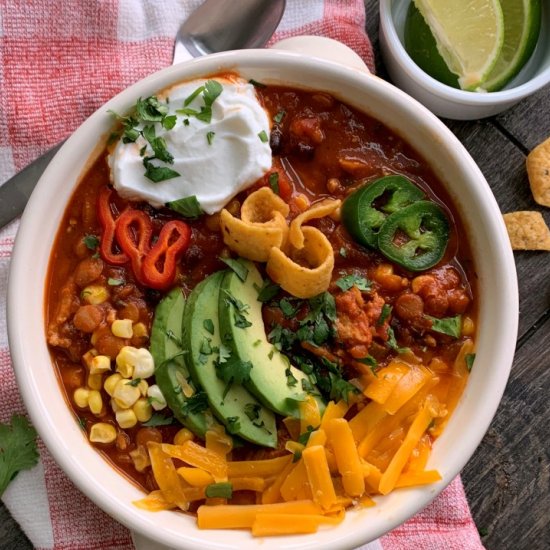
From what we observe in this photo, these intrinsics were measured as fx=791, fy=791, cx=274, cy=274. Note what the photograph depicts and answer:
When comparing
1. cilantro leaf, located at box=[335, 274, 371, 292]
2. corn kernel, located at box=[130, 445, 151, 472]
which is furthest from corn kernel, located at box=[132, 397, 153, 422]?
cilantro leaf, located at box=[335, 274, 371, 292]

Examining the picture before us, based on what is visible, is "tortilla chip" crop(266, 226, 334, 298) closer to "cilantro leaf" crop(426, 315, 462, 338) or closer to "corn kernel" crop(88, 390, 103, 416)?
"cilantro leaf" crop(426, 315, 462, 338)

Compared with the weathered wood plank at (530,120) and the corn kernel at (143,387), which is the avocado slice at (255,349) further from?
the weathered wood plank at (530,120)

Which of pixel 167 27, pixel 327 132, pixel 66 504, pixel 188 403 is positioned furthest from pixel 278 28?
pixel 66 504

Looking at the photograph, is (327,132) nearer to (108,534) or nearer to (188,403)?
(188,403)

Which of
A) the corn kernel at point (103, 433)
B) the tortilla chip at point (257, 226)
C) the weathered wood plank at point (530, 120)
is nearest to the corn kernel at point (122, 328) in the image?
the corn kernel at point (103, 433)

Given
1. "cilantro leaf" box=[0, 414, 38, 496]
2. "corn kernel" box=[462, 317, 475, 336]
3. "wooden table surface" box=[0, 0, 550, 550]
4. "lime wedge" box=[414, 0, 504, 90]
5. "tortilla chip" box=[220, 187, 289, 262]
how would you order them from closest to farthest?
"tortilla chip" box=[220, 187, 289, 262], "corn kernel" box=[462, 317, 475, 336], "cilantro leaf" box=[0, 414, 38, 496], "lime wedge" box=[414, 0, 504, 90], "wooden table surface" box=[0, 0, 550, 550]

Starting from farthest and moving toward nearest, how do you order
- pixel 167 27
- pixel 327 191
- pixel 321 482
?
pixel 167 27
pixel 327 191
pixel 321 482

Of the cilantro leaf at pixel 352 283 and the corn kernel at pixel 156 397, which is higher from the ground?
the cilantro leaf at pixel 352 283
